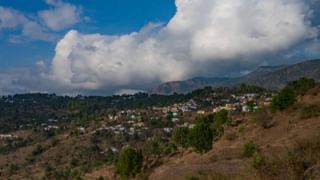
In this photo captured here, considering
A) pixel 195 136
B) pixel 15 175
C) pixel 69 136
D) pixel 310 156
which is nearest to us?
pixel 310 156

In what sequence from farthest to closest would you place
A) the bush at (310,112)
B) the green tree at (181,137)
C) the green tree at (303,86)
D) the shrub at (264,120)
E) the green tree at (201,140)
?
the green tree at (303,86), the green tree at (181,137), the shrub at (264,120), the bush at (310,112), the green tree at (201,140)

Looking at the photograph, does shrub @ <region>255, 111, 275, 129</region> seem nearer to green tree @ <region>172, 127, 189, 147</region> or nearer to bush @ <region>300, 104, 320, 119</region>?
bush @ <region>300, 104, 320, 119</region>

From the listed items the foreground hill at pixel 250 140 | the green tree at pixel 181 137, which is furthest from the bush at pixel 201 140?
the green tree at pixel 181 137

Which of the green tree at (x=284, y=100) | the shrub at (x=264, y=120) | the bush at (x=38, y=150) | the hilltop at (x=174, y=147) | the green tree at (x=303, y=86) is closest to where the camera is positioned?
the hilltop at (x=174, y=147)

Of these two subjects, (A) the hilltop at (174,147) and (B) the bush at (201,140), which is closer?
(A) the hilltop at (174,147)

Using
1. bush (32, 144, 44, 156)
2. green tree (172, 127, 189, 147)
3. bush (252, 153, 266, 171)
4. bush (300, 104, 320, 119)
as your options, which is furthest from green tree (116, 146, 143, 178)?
bush (32, 144, 44, 156)

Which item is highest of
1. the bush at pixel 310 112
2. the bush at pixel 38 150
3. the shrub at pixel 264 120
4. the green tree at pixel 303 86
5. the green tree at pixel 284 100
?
the green tree at pixel 303 86

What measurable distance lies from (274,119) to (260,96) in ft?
330

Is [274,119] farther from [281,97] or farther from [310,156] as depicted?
[310,156]

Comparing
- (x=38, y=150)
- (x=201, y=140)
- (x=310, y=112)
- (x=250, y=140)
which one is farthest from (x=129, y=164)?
(x=38, y=150)

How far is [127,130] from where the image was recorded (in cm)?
18288

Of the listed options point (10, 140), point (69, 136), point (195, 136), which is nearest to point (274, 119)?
point (195, 136)

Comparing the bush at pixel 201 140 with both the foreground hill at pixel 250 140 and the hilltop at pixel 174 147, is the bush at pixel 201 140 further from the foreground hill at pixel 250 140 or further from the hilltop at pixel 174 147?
the hilltop at pixel 174 147

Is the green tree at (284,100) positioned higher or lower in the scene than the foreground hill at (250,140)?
higher
